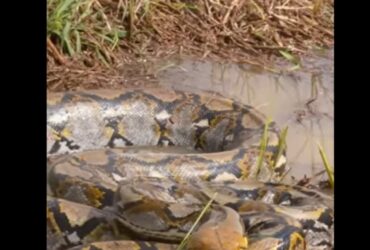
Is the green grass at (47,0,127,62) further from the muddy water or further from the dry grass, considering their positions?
the muddy water

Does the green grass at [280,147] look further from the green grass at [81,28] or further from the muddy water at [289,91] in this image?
the green grass at [81,28]

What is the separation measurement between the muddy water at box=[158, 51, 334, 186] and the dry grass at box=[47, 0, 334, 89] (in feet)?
1.10

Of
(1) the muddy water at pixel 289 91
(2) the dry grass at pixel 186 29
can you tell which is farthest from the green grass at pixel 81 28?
(1) the muddy water at pixel 289 91

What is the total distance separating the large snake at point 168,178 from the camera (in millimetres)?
4211

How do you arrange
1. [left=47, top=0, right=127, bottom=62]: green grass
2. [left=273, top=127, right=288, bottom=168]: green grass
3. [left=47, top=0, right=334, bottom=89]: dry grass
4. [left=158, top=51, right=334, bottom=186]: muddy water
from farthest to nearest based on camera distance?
[left=47, top=0, right=334, bottom=89]: dry grass → [left=47, top=0, right=127, bottom=62]: green grass → [left=158, top=51, right=334, bottom=186]: muddy water → [left=273, top=127, right=288, bottom=168]: green grass

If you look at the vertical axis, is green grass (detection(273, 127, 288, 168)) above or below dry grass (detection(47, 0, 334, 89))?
below

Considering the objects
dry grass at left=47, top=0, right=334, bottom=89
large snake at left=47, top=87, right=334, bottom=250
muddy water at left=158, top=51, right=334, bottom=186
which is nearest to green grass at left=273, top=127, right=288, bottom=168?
large snake at left=47, top=87, right=334, bottom=250

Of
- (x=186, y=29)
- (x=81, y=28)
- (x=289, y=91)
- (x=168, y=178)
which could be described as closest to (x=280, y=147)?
(x=168, y=178)

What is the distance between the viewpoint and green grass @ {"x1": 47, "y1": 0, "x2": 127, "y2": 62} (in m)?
7.82

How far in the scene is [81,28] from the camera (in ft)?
26.3

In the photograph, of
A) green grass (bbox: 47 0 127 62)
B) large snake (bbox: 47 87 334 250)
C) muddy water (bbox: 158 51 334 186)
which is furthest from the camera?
green grass (bbox: 47 0 127 62)

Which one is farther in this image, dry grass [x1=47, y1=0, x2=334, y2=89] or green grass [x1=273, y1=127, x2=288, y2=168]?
dry grass [x1=47, y1=0, x2=334, y2=89]
